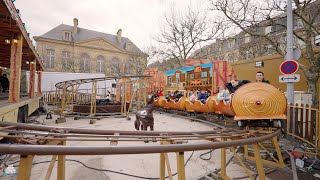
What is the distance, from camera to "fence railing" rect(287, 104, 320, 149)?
5.38 metres

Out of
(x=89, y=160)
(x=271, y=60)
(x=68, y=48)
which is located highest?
(x=68, y=48)

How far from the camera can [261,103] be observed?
3639 millimetres

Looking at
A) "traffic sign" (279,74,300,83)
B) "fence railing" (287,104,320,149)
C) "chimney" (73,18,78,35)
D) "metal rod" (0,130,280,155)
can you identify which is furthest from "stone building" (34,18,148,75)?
"metal rod" (0,130,280,155)

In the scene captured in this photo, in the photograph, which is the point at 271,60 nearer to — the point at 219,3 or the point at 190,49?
the point at 219,3

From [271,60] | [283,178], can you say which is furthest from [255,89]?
[271,60]

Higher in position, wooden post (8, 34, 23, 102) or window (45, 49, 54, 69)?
window (45, 49, 54, 69)

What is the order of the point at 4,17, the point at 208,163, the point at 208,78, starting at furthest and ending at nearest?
the point at 208,78
the point at 4,17
the point at 208,163

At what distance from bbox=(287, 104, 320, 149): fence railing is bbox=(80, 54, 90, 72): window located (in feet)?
120

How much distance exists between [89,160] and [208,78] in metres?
10.9

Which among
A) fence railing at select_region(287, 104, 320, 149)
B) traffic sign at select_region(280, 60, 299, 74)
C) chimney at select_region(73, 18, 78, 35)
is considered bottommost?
fence railing at select_region(287, 104, 320, 149)

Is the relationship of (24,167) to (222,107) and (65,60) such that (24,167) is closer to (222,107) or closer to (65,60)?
(222,107)

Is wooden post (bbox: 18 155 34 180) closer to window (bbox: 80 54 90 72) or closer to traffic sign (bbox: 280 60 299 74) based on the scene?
traffic sign (bbox: 280 60 299 74)

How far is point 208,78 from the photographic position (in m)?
13.7

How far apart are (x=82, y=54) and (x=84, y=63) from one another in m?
2.56
